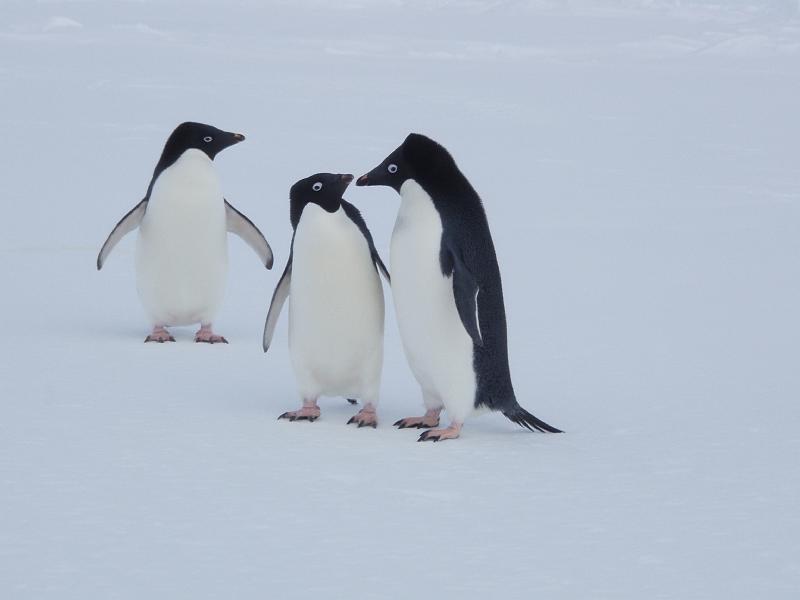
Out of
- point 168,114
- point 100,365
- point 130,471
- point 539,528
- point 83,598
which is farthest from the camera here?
point 168,114

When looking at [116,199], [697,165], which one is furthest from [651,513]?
[697,165]

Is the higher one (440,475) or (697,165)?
(697,165)

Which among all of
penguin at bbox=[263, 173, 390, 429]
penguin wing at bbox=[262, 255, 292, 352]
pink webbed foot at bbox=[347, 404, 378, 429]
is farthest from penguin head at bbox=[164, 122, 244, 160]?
pink webbed foot at bbox=[347, 404, 378, 429]

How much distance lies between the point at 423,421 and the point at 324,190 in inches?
28.1

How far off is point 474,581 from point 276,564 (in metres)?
0.39

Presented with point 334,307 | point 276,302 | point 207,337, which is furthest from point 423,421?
point 207,337

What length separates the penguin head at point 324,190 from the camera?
3.91m

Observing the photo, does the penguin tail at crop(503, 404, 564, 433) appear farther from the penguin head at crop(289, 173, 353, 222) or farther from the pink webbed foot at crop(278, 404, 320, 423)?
the penguin head at crop(289, 173, 353, 222)

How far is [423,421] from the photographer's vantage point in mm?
3969

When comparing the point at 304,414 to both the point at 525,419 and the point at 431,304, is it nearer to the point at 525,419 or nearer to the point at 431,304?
the point at 431,304

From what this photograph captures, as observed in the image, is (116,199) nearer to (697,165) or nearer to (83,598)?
(697,165)

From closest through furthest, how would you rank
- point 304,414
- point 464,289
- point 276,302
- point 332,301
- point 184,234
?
1. point 464,289
2. point 332,301
3. point 304,414
4. point 276,302
5. point 184,234

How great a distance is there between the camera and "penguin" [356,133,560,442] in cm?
378

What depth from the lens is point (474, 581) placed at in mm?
2650
